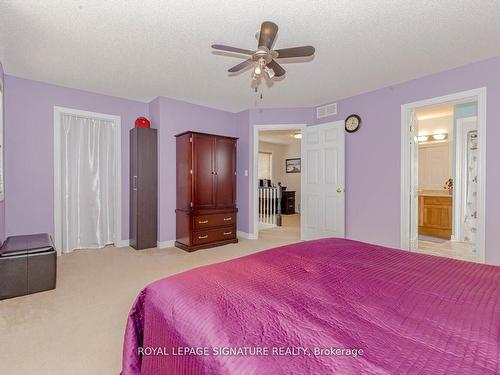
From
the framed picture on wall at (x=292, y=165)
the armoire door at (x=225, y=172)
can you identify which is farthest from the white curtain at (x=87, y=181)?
the framed picture on wall at (x=292, y=165)

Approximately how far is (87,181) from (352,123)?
4424mm

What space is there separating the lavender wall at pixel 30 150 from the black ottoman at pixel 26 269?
1054 mm

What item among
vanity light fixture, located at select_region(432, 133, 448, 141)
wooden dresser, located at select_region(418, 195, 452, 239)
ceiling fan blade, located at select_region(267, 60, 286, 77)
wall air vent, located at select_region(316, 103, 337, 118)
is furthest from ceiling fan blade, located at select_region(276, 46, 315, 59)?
vanity light fixture, located at select_region(432, 133, 448, 141)

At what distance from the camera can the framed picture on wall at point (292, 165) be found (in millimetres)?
9322

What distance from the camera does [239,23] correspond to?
2350 mm

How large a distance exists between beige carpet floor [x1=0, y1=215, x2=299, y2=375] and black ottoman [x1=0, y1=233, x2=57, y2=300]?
3.4 inches

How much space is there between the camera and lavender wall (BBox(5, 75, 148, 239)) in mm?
3529

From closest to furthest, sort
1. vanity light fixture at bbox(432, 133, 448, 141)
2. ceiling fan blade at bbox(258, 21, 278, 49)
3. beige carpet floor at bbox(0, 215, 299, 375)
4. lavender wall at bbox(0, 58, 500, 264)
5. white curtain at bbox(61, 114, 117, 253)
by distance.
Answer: beige carpet floor at bbox(0, 215, 299, 375) → ceiling fan blade at bbox(258, 21, 278, 49) → lavender wall at bbox(0, 58, 500, 264) → white curtain at bbox(61, 114, 117, 253) → vanity light fixture at bbox(432, 133, 448, 141)

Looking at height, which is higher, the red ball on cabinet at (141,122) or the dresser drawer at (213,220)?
the red ball on cabinet at (141,122)

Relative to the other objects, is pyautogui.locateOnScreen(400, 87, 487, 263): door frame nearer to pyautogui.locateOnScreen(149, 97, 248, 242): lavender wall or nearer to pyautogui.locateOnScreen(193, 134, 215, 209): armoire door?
pyautogui.locateOnScreen(193, 134, 215, 209): armoire door

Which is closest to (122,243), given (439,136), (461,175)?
(461,175)

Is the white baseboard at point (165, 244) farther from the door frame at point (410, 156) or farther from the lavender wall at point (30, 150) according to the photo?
the door frame at point (410, 156)

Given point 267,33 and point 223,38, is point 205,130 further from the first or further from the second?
point 267,33

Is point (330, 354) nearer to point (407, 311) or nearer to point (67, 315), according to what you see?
point (407, 311)
